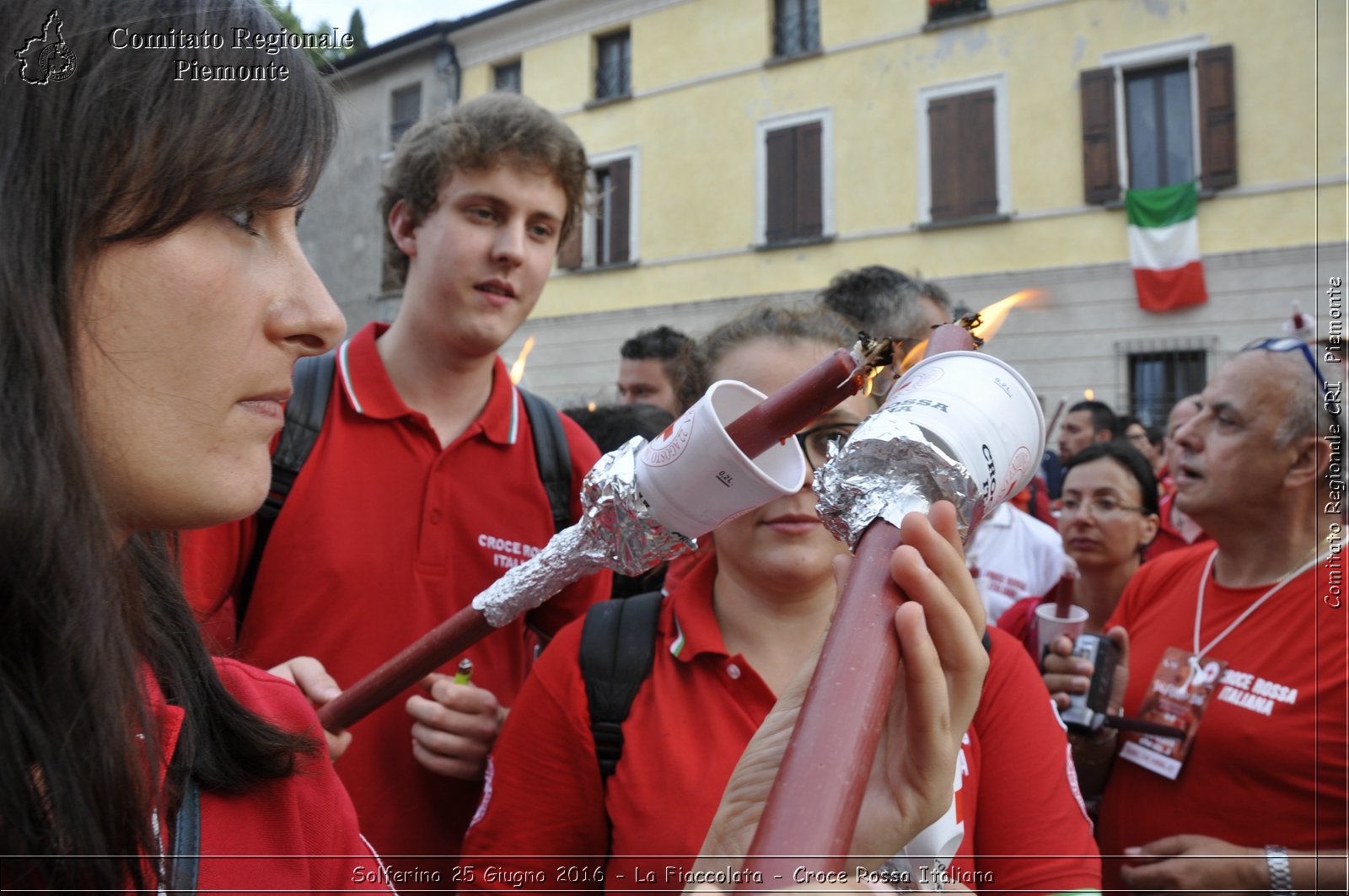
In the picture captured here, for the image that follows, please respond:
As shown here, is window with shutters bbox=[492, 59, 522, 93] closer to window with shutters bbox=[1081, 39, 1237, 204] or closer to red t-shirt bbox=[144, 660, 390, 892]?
window with shutters bbox=[1081, 39, 1237, 204]

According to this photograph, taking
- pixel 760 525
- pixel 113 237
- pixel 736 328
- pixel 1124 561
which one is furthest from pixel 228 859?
pixel 1124 561

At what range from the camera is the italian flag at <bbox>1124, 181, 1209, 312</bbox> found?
509 inches

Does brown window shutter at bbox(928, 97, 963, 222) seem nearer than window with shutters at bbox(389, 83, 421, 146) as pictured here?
Yes

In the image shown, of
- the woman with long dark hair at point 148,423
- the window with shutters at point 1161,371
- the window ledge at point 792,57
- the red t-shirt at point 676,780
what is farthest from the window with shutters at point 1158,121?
the woman with long dark hair at point 148,423

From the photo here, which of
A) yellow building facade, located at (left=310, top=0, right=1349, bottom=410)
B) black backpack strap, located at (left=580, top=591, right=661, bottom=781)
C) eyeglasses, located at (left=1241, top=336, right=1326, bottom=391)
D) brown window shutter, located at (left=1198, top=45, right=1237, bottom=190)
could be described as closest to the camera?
black backpack strap, located at (left=580, top=591, right=661, bottom=781)

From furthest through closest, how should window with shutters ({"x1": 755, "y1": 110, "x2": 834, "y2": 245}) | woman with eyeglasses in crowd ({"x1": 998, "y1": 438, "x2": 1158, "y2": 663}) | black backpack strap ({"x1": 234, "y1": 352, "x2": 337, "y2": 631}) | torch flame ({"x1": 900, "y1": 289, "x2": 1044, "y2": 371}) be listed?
window with shutters ({"x1": 755, "y1": 110, "x2": 834, "y2": 245}) → woman with eyeglasses in crowd ({"x1": 998, "y1": 438, "x2": 1158, "y2": 663}) → black backpack strap ({"x1": 234, "y1": 352, "x2": 337, "y2": 631}) → torch flame ({"x1": 900, "y1": 289, "x2": 1044, "y2": 371})

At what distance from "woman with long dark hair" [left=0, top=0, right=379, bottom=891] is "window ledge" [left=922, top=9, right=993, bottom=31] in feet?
50.4

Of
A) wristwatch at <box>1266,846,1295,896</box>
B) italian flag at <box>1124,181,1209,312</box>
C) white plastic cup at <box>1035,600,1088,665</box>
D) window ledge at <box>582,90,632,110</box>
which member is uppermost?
window ledge at <box>582,90,632,110</box>

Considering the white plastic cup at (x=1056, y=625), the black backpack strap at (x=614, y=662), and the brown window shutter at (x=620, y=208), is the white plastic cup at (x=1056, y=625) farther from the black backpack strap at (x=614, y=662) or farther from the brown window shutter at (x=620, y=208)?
the brown window shutter at (x=620, y=208)

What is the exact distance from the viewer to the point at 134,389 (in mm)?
984

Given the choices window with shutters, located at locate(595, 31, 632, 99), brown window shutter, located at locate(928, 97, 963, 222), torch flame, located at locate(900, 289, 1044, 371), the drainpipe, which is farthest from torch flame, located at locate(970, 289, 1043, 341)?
window with shutters, located at locate(595, 31, 632, 99)

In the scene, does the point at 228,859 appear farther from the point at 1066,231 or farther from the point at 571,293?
the point at 571,293

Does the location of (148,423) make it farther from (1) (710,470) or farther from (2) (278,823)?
(1) (710,470)

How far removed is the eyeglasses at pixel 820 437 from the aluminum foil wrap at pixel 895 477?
3.27 ft
